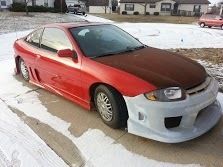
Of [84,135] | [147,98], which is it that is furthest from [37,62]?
[147,98]

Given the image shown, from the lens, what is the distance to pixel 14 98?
5289mm

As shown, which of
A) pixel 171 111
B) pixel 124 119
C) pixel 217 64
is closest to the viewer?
pixel 171 111

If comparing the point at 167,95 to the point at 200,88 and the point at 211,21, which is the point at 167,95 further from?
the point at 211,21

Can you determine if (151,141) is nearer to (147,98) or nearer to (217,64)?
(147,98)

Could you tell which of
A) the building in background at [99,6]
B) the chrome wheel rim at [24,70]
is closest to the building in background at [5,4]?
the building in background at [99,6]

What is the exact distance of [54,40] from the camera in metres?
4.97

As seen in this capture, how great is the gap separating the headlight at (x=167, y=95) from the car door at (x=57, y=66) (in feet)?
4.40

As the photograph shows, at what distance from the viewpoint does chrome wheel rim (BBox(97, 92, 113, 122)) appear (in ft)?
12.6

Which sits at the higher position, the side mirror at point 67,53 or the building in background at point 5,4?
the building in background at point 5,4

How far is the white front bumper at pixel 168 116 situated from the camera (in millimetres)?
3275

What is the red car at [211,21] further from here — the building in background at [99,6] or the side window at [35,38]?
the building in background at [99,6]

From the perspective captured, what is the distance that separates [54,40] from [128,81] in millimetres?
2038

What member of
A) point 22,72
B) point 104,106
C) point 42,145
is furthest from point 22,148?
point 22,72

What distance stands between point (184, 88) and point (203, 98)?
293 millimetres
